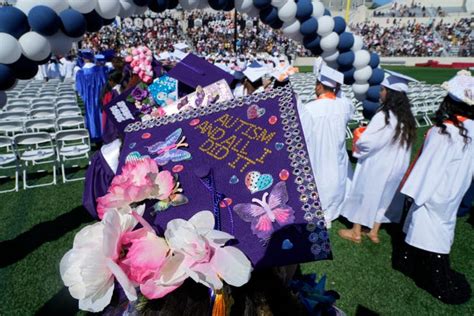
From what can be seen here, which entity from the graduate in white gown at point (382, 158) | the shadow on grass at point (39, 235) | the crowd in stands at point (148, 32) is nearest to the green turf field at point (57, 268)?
the shadow on grass at point (39, 235)

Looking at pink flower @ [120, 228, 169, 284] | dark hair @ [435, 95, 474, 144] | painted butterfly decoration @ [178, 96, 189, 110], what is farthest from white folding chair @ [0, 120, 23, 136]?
dark hair @ [435, 95, 474, 144]

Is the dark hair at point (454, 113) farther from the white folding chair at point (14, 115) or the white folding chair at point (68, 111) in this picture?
the white folding chair at point (14, 115)

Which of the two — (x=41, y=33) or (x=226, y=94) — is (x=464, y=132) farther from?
(x=41, y=33)

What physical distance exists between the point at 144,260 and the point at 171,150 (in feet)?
1.45

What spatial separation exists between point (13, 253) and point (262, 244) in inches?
162

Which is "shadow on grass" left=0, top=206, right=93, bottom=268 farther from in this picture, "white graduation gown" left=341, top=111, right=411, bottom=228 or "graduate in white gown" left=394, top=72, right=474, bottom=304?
"graduate in white gown" left=394, top=72, right=474, bottom=304

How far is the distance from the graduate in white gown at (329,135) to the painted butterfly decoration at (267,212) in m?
2.97

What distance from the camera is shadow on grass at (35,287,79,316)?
3.11m

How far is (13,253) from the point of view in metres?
3.98

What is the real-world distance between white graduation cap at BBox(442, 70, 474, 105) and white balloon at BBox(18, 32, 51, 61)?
333 cm

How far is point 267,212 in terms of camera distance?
105cm

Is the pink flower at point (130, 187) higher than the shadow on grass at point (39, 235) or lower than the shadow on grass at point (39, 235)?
higher

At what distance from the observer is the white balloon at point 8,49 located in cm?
210

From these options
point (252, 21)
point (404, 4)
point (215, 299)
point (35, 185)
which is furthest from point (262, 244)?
point (404, 4)
